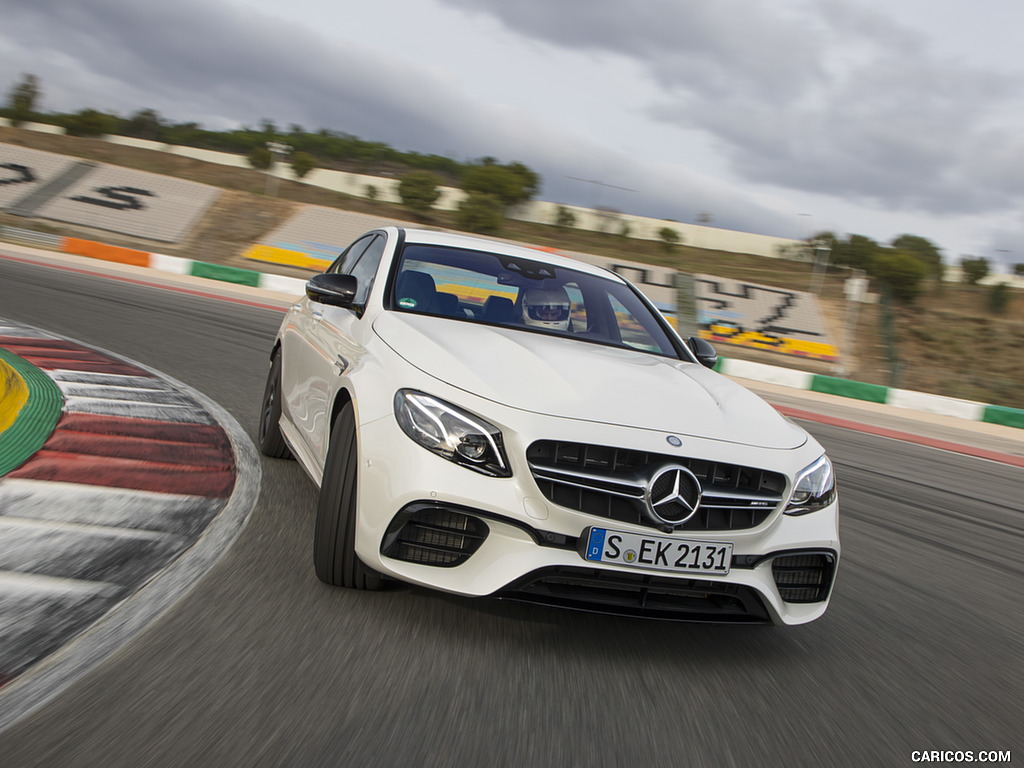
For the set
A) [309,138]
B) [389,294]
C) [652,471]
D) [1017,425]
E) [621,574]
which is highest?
[309,138]

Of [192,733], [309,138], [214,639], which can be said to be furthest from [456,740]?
[309,138]

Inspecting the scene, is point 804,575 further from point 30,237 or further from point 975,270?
point 975,270

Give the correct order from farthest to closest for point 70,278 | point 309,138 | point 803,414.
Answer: point 309,138
point 70,278
point 803,414

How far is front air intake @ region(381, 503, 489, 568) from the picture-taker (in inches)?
111

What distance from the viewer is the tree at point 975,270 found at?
66.3 metres

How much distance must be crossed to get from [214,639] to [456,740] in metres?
0.92

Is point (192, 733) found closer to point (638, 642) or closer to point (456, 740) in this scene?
point (456, 740)

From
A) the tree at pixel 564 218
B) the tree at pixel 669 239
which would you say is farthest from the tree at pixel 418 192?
the tree at pixel 669 239

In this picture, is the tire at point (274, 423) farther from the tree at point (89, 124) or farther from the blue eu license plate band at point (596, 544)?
the tree at point (89, 124)

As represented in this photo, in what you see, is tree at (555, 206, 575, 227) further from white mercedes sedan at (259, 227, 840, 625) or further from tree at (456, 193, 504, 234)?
white mercedes sedan at (259, 227, 840, 625)

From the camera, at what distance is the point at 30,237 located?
32.3 m

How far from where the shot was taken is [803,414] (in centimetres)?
1480

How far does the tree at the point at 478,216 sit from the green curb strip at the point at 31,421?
164ft

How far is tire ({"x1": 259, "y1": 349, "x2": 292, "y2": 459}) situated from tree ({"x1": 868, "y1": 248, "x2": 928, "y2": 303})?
1730 inches
